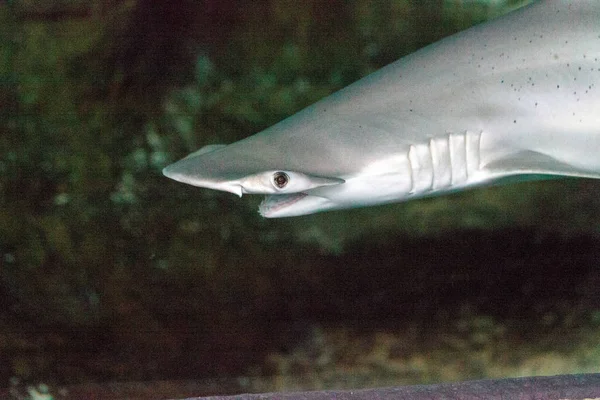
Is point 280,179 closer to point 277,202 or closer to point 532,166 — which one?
point 277,202

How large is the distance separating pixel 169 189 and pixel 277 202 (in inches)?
30.1

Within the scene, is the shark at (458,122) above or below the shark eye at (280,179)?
above

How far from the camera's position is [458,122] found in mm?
1140

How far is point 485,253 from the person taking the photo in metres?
1.95

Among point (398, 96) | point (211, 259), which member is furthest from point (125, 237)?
point (398, 96)

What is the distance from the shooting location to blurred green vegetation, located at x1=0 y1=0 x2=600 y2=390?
1.71m

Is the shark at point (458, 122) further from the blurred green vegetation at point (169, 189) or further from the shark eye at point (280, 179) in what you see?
the blurred green vegetation at point (169, 189)

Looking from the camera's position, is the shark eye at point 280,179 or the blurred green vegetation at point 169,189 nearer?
the shark eye at point 280,179

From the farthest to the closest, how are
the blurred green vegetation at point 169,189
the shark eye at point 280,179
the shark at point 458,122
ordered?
→ the blurred green vegetation at point 169,189 → the shark at point 458,122 → the shark eye at point 280,179

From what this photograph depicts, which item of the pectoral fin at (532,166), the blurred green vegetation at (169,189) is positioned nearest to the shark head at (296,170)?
the pectoral fin at (532,166)

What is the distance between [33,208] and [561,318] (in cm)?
158

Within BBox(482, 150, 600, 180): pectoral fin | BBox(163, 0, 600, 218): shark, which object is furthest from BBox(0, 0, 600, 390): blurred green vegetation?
BBox(482, 150, 600, 180): pectoral fin

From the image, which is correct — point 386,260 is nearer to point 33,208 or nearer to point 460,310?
point 460,310

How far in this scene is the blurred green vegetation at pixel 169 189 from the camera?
171 centimetres
